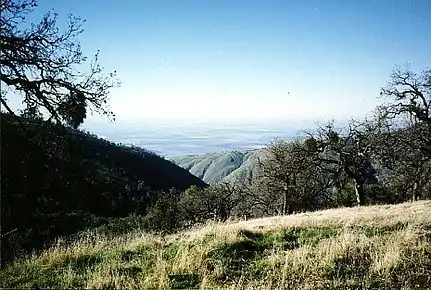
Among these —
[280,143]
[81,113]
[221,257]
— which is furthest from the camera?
[280,143]

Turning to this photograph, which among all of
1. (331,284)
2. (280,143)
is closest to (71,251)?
(331,284)

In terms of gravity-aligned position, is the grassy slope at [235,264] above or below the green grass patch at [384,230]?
above

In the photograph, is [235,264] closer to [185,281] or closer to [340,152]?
[185,281]

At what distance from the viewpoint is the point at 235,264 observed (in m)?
8.04

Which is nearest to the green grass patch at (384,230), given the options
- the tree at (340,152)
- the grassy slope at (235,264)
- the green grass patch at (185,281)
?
the grassy slope at (235,264)

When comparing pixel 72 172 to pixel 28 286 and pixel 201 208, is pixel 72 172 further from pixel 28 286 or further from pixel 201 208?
pixel 201 208

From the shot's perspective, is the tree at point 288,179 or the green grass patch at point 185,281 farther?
the tree at point 288,179

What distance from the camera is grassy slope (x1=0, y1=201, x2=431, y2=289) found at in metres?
6.82

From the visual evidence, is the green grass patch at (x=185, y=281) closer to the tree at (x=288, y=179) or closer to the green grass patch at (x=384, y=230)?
the green grass patch at (x=384, y=230)

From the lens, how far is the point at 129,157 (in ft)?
571

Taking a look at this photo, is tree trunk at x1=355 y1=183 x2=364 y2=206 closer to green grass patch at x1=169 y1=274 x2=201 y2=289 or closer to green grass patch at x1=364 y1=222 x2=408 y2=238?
green grass patch at x1=364 y1=222 x2=408 y2=238

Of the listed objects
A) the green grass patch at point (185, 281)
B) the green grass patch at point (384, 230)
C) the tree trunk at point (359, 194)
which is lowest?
the tree trunk at point (359, 194)

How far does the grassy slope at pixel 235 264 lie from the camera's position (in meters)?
6.82

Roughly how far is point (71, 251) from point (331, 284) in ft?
17.4
